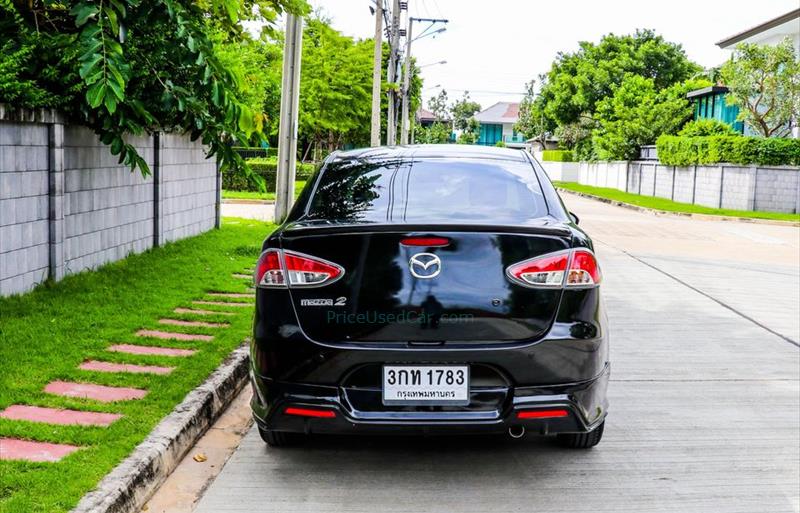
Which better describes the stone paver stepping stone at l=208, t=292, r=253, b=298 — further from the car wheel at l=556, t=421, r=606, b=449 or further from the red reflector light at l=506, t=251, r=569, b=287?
the red reflector light at l=506, t=251, r=569, b=287

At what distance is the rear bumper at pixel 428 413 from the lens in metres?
4.23

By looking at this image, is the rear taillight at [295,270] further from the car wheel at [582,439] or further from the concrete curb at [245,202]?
the concrete curb at [245,202]

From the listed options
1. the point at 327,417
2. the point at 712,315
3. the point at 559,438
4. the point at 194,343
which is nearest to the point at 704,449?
the point at 559,438

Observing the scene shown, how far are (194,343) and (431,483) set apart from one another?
9.63ft

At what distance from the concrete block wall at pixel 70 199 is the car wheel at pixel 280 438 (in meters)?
3.71

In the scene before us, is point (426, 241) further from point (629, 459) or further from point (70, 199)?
point (70, 199)

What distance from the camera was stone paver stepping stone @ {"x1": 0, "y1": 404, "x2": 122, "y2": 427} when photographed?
4.95m

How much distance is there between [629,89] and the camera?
46.2 m

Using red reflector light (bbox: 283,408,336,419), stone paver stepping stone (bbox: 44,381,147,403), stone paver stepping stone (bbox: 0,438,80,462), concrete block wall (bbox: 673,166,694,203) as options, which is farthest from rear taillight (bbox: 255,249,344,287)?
concrete block wall (bbox: 673,166,694,203)

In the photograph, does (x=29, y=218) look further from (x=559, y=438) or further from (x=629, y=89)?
(x=629, y=89)

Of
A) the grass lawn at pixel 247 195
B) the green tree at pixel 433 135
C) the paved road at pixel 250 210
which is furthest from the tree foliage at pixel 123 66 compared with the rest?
the green tree at pixel 433 135

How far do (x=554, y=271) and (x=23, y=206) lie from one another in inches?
211

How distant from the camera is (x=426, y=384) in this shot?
13.9ft

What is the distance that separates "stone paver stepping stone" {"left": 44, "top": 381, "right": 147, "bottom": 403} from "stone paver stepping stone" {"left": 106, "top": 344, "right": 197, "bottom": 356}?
886 millimetres
